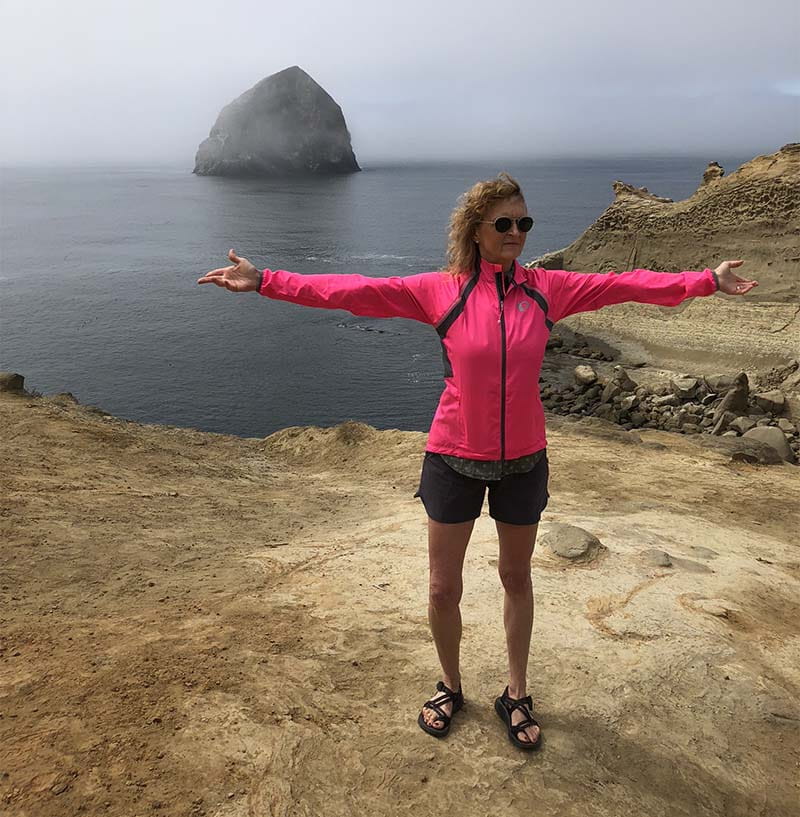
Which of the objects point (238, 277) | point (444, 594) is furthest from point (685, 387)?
point (238, 277)

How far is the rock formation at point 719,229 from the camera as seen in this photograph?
27109 mm

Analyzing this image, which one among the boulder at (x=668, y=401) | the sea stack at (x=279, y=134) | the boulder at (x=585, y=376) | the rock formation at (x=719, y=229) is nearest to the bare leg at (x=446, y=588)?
the boulder at (x=668, y=401)

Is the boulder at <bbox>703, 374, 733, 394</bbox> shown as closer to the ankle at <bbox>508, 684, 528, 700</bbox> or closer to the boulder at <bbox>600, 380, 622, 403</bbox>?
the boulder at <bbox>600, 380, 622, 403</bbox>

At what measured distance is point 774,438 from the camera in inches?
677

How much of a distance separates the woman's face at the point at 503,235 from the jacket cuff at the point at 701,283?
97cm

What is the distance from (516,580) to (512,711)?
0.88m

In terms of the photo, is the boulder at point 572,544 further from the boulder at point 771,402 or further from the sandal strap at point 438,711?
the boulder at point 771,402

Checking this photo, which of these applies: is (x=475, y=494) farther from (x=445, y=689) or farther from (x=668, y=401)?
(x=668, y=401)

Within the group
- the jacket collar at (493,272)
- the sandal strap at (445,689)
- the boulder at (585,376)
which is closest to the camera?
the jacket collar at (493,272)

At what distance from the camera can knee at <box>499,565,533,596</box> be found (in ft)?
12.4

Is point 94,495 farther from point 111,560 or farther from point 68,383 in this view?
point 68,383

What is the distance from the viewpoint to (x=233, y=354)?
32.6 meters

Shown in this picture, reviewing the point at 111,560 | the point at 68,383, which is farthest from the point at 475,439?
the point at 68,383

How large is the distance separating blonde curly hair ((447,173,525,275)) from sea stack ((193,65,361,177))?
167951 mm
